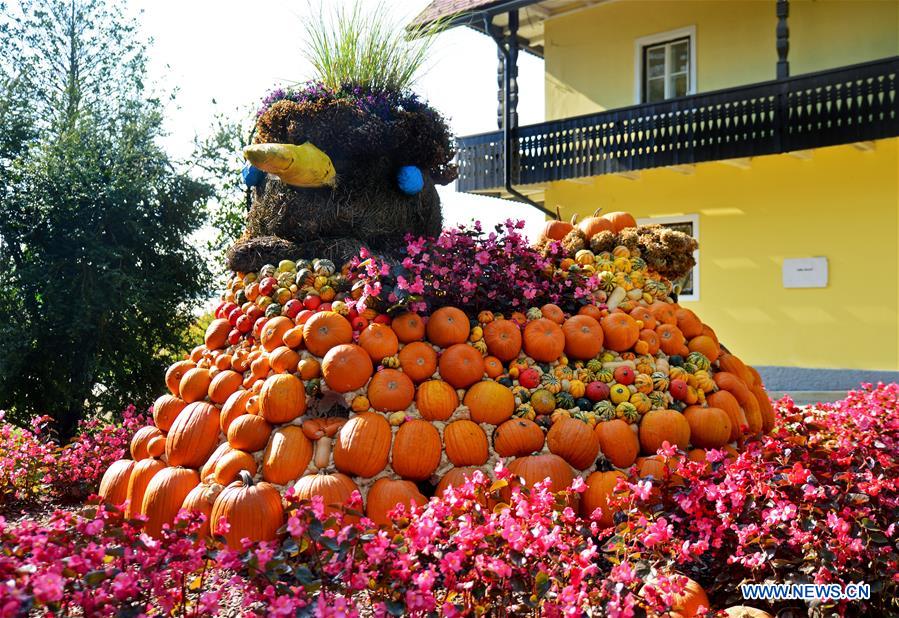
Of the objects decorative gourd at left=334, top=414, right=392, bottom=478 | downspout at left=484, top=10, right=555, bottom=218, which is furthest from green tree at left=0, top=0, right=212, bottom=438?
downspout at left=484, top=10, right=555, bottom=218

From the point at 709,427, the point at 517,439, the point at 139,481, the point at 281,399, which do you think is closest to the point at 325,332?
the point at 281,399

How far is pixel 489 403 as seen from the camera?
141 inches

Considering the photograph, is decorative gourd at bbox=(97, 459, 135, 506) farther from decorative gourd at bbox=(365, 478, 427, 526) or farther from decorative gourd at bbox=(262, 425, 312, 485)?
decorative gourd at bbox=(365, 478, 427, 526)

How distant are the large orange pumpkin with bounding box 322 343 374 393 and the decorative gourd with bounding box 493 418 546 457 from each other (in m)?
0.69

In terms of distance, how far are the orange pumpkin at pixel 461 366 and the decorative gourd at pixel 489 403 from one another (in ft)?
0.18

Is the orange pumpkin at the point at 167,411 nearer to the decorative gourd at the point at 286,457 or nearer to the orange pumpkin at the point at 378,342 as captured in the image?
the decorative gourd at the point at 286,457

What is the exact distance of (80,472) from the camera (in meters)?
5.08

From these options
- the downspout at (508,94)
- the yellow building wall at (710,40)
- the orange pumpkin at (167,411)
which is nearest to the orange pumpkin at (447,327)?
the orange pumpkin at (167,411)

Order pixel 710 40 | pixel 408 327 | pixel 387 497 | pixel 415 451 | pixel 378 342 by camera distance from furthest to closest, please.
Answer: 1. pixel 710 40
2. pixel 408 327
3. pixel 378 342
4. pixel 415 451
5. pixel 387 497

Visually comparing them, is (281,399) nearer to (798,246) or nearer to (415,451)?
(415,451)

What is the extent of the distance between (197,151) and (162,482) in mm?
5230

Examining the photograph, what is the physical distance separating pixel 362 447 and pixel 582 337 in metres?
1.29

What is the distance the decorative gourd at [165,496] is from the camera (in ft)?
11.7

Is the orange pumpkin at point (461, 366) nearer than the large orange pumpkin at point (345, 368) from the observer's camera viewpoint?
No
